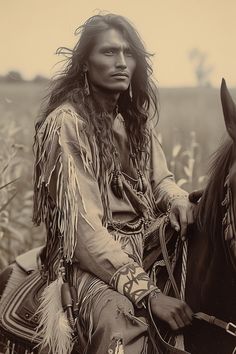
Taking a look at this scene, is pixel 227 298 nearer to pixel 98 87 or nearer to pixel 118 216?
pixel 118 216

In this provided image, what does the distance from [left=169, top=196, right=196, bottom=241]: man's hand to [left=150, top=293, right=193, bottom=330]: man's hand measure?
0.20 meters

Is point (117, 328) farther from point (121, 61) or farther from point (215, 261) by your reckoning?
point (121, 61)

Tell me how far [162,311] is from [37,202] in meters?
0.67

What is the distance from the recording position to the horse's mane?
5.91ft

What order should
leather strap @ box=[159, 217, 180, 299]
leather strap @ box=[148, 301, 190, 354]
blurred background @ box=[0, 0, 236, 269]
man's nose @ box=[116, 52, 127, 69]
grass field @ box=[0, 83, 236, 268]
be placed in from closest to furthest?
leather strap @ box=[148, 301, 190, 354], leather strap @ box=[159, 217, 180, 299], man's nose @ box=[116, 52, 127, 69], blurred background @ box=[0, 0, 236, 269], grass field @ box=[0, 83, 236, 268]

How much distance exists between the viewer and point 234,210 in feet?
5.59

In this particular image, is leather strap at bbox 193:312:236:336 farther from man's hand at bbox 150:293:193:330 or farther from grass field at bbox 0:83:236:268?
grass field at bbox 0:83:236:268

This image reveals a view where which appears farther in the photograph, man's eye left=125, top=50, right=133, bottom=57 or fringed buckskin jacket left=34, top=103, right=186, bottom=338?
man's eye left=125, top=50, right=133, bottom=57

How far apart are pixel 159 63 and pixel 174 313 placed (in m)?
1.24

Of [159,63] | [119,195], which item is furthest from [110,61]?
[159,63]

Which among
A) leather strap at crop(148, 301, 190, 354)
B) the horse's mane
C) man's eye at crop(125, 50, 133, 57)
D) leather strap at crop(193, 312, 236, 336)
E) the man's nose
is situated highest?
man's eye at crop(125, 50, 133, 57)

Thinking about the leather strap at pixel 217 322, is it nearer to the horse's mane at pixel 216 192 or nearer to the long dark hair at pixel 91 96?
the horse's mane at pixel 216 192

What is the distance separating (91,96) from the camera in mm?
2281

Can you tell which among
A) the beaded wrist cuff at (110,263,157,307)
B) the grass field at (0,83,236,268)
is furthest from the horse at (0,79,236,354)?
the grass field at (0,83,236,268)
